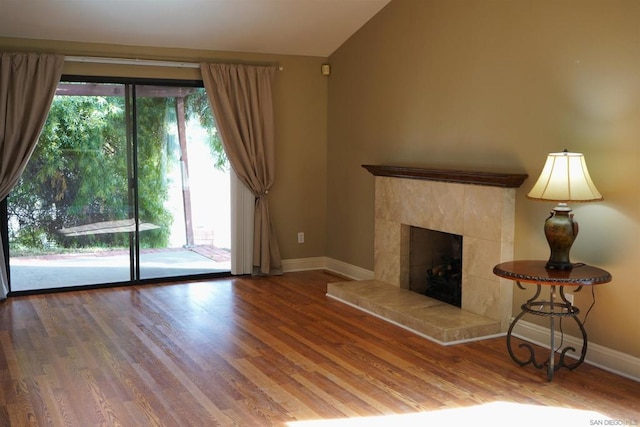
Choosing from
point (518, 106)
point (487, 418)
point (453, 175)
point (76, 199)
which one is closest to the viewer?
point (487, 418)

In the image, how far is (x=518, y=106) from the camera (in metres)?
4.73

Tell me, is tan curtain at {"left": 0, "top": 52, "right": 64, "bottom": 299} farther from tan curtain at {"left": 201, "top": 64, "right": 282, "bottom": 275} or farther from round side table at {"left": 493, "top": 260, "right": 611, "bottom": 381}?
round side table at {"left": 493, "top": 260, "right": 611, "bottom": 381}

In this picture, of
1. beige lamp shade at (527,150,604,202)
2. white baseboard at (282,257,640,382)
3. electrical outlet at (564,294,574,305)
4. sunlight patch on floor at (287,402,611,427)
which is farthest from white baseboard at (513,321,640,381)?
beige lamp shade at (527,150,604,202)

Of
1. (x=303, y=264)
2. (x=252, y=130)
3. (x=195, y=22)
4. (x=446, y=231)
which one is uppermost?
(x=195, y=22)

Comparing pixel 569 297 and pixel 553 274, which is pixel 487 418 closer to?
pixel 553 274

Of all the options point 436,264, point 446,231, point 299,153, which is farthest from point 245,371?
point 299,153

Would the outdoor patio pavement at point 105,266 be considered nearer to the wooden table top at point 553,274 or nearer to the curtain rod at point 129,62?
the curtain rod at point 129,62

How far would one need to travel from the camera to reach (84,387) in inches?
152

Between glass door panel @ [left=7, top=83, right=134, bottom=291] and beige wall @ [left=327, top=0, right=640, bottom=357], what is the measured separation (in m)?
2.27

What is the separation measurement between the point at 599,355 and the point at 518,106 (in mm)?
1752

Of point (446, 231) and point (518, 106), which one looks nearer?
point (518, 106)

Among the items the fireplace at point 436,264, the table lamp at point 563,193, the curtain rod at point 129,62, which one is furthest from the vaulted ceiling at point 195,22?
the table lamp at point 563,193

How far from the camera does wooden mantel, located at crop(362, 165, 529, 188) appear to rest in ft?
15.3

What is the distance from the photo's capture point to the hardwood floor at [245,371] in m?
3.54
